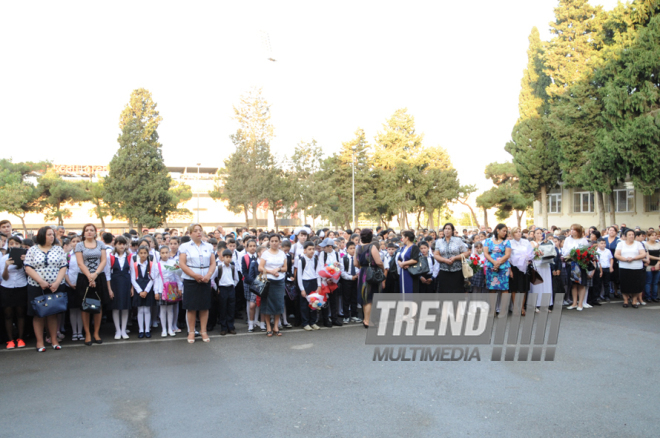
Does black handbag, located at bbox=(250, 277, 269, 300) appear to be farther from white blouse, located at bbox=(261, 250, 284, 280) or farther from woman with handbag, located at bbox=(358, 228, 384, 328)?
woman with handbag, located at bbox=(358, 228, 384, 328)

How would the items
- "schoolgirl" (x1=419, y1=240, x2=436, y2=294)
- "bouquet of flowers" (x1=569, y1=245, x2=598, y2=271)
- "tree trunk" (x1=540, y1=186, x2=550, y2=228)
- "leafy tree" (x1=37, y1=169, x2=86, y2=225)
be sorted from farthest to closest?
1. "leafy tree" (x1=37, y1=169, x2=86, y2=225)
2. "tree trunk" (x1=540, y1=186, x2=550, y2=228)
3. "bouquet of flowers" (x1=569, y1=245, x2=598, y2=271)
4. "schoolgirl" (x1=419, y1=240, x2=436, y2=294)

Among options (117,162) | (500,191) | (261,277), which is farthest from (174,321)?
(500,191)

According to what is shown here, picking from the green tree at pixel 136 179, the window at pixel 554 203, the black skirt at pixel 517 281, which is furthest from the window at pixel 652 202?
the green tree at pixel 136 179

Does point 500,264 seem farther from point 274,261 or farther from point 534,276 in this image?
point 274,261

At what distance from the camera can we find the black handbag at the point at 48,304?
7086 millimetres

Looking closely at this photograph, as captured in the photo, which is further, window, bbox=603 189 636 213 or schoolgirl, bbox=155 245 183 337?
window, bbox=603 189 636 213

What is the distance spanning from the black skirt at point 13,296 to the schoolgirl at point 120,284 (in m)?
1.32

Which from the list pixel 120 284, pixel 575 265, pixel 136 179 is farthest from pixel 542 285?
pixel 136 179

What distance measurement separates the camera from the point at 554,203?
139 ft

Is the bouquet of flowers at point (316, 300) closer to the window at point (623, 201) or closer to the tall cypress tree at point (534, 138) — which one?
the tall cypress tree at point (534, 138)

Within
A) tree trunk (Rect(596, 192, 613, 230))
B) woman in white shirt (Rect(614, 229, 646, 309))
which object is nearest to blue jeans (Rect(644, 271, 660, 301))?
woman in white shirt (Rect(614, 229, 646, 309))

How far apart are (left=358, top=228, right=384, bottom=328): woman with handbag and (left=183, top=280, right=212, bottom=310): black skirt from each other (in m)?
2.81

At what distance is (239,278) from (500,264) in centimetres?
543

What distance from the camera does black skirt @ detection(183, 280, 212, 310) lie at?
25.4 feet
